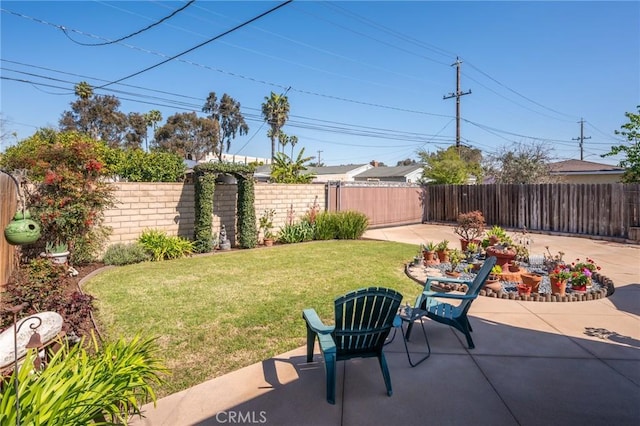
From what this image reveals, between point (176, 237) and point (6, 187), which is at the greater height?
point (6, 187)

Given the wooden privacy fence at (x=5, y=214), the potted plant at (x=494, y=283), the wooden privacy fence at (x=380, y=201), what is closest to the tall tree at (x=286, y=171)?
the wooden privacy fence at (x=380, y=201)

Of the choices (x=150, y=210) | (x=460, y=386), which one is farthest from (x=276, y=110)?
(x=460, y=386)

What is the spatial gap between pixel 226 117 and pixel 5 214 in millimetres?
48369

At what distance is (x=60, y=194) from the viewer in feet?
24.6

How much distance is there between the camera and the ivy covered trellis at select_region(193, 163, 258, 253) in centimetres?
998

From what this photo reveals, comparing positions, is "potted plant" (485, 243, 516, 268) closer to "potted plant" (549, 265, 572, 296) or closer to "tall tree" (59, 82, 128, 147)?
"potted plant" (549, 265, 572, 296)

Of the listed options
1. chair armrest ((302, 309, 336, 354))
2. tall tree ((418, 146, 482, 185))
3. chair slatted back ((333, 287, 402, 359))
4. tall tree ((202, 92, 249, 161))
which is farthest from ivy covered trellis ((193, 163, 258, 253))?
tall tree ((202, 92, 249, 161))

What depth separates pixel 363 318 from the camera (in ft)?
10.00

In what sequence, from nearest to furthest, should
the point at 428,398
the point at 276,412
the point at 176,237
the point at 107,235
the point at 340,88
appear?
1. the point at 276,412
2. the point at 428,398
3. the point at 107,235
4. the point at 176,237
5. the point at 340,88

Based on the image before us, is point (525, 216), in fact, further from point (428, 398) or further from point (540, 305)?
point (428, 398)

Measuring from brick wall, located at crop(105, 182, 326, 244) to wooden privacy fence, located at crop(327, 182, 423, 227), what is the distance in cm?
225

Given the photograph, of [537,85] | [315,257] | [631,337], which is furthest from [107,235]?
[537,85]

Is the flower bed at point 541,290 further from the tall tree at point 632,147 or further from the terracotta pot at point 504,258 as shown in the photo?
the tall tree at point 632,147

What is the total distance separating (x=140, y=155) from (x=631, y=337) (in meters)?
16.6
